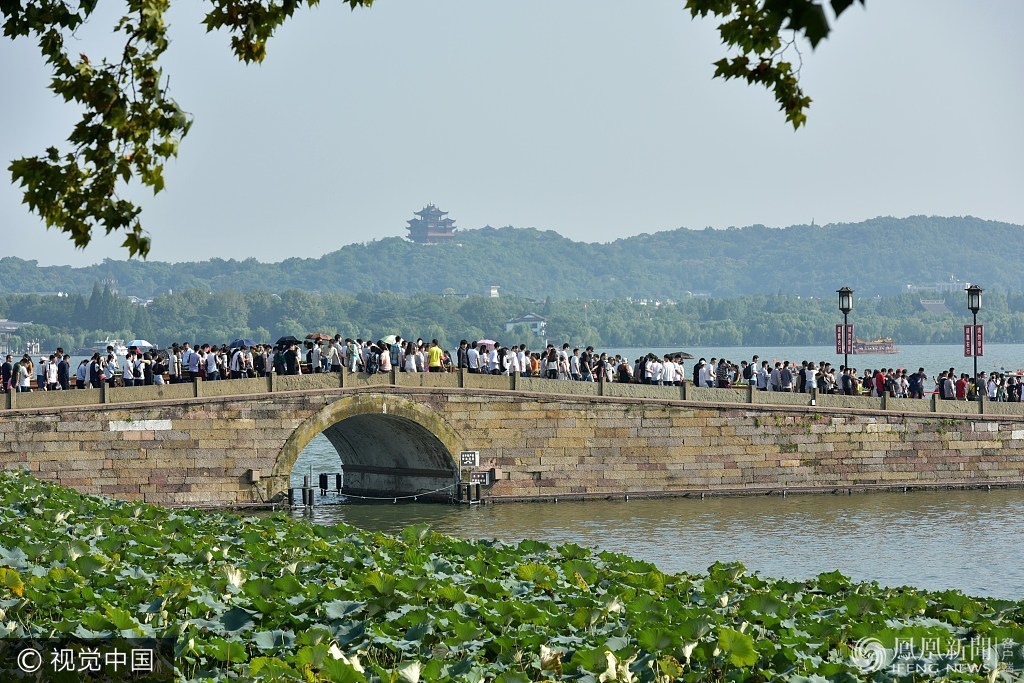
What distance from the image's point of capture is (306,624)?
10719 mm

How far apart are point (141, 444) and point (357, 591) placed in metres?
20.8

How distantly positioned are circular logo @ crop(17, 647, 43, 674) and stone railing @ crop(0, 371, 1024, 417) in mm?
22122

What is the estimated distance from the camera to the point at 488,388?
34.2 meters

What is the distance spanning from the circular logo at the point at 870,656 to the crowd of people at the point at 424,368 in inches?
923

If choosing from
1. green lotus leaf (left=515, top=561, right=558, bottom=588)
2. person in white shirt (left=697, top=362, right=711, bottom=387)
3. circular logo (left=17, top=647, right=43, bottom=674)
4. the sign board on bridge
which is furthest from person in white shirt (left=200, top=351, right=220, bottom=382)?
circular logo (left=17, top=647, right=43, bottom=674)

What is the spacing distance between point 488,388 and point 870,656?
24.1m

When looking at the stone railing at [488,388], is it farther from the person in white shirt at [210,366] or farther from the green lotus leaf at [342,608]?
the green lotus leaf at [342,608]

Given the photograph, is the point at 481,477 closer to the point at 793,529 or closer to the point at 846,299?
the point at 793,529

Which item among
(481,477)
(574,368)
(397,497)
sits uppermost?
(574,368)

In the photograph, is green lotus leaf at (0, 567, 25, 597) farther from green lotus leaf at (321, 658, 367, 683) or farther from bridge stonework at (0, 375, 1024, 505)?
bridge stonework at (0, 375, 1024, 505)

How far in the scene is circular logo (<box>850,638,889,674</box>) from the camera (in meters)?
10.1

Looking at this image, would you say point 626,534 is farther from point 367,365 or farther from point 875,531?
point 367,365

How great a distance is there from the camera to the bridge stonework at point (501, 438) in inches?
1213

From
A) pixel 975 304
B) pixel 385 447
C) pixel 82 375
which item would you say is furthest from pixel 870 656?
pixel 975 304
